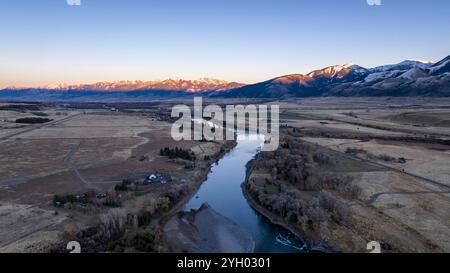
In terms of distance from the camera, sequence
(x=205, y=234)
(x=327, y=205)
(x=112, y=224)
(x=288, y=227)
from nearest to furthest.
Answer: (x=112, y=224)
(x=205, y=234)
(x=288, y=227)
(x=327, y=205)

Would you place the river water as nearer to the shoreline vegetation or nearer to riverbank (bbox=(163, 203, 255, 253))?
riverbank (bbox=(163, 203, 255, 253))

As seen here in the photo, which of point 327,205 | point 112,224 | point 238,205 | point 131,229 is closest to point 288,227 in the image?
point 327,205

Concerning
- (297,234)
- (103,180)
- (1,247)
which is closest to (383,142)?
(297,234)

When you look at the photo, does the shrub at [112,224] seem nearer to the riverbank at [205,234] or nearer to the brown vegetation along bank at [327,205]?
the riverbank at [205,234]

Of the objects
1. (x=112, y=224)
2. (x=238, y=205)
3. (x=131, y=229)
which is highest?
(x=112, y=224)

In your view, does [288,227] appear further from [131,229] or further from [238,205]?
[131,229]

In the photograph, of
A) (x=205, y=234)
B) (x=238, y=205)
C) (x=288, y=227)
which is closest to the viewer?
(x=205, y=234)
